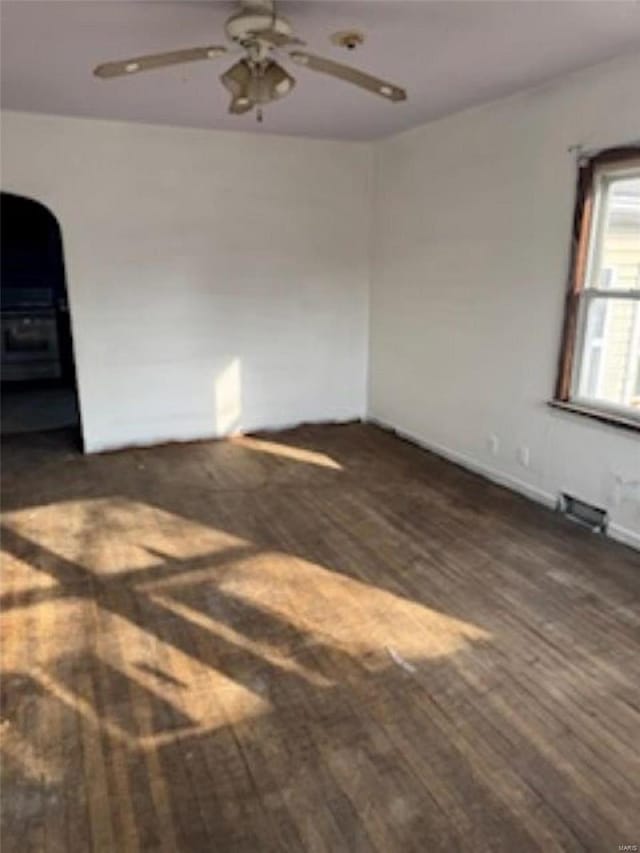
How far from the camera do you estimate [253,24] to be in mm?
2426

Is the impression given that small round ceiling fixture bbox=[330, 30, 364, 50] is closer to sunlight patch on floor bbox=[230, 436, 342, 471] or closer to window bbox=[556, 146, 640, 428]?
window bbox=[556, 146, 640, 428]

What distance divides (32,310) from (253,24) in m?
6.01

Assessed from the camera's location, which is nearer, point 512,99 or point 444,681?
point 444,681

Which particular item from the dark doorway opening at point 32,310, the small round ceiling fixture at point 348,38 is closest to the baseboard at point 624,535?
the small round ceiling fixture at point 348,38

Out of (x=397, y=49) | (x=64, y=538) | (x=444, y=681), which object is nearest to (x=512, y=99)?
(x=397, y=49)

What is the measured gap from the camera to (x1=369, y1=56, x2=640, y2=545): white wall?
142 inches

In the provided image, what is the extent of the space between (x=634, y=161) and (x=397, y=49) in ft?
4.43

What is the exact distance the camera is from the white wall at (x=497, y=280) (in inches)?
142

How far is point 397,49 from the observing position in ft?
9.84

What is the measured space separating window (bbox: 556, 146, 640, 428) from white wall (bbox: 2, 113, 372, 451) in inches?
98.3

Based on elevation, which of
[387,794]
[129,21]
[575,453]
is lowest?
[387,794]

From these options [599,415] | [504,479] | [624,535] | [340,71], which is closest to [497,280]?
[599,415]

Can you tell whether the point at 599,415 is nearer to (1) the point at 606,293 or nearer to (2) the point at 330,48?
(1) the point at 606,293

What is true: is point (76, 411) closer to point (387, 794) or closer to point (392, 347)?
point (392, 347)
